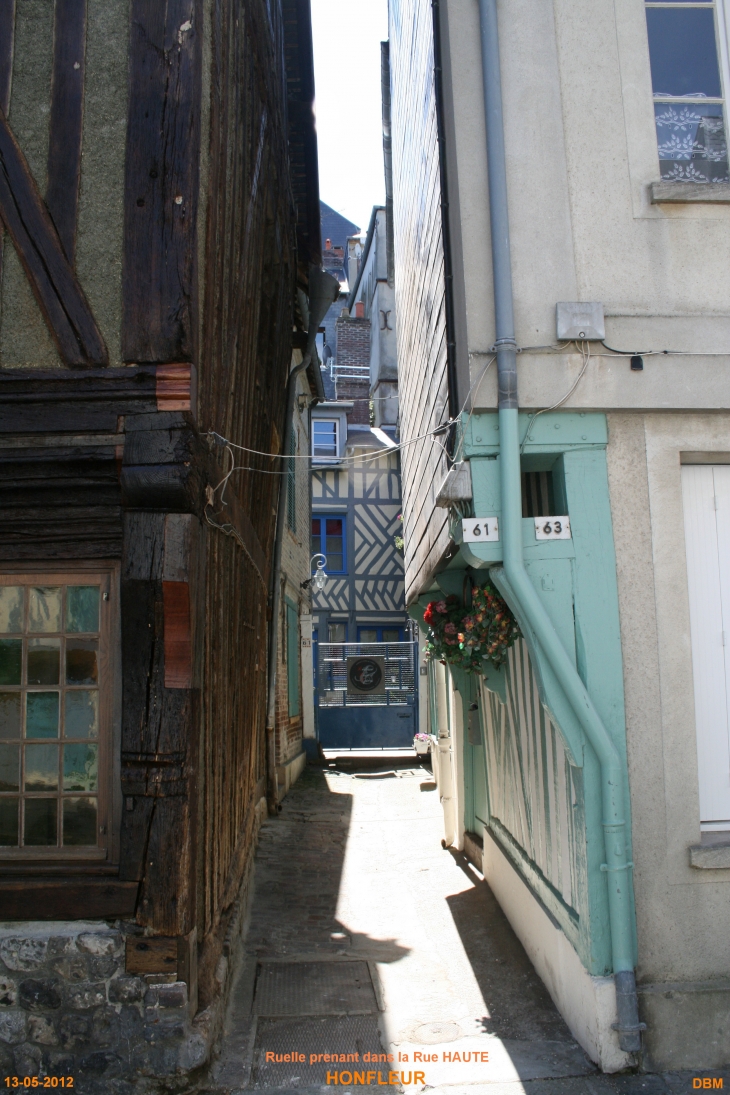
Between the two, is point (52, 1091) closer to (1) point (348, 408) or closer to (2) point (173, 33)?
(2) point (173, 33)

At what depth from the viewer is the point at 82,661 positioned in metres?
3.55

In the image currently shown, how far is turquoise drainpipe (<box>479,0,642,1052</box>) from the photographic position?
350 centimetres

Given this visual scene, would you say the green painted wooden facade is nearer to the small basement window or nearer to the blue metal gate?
the small basement window

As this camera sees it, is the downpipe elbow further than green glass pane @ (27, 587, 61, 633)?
No

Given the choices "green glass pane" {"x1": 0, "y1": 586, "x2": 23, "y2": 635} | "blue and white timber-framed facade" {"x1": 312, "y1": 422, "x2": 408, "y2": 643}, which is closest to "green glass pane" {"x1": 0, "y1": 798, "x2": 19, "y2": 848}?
"green glass pane" {"x1": 0, "y1": 586, "x2": 23, "y2": 635}

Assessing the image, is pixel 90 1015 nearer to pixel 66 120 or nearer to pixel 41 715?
pixel 41 715

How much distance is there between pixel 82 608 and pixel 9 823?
0.94 metres

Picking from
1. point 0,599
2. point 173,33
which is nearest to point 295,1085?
point 0,599

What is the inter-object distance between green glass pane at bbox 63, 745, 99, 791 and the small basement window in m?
2.42

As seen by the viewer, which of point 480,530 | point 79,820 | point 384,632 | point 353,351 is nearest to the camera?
point 79,820

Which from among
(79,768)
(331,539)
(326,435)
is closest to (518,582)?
(79,768)

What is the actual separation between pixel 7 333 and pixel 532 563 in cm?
249

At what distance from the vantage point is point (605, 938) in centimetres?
354

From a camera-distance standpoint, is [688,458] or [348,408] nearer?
[688,458]
